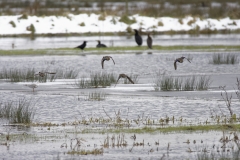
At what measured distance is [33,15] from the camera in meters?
48.5

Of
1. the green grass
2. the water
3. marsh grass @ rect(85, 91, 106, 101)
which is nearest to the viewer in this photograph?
marsh grass @ rect(85, 91, 106, 101)

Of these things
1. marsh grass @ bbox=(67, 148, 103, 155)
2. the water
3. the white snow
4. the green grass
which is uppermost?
the white snow

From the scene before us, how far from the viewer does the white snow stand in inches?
1821

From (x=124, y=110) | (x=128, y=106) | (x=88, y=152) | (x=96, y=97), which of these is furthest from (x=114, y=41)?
(x=88, y=152)

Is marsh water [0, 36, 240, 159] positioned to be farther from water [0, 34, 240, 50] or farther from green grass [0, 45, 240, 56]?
water [0, 34, 240, 50]

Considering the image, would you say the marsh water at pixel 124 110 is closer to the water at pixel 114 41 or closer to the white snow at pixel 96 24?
the water at pixel 114 41

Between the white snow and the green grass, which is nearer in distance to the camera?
the green grass

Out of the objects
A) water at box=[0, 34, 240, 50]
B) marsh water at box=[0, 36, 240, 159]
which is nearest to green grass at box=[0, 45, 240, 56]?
water at box=[0, 34, 240, 50]

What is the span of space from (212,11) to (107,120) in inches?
1549

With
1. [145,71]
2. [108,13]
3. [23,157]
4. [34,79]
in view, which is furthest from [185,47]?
[23,157]

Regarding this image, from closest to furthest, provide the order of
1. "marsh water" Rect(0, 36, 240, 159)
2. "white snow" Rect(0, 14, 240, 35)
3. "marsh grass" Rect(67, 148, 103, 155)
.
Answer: "marsh grass" Rect(67, 148, 103, 155), "marsh water" Rect(0, 36, 240, 159), "white snow" Rect(0, 14, 240, 35)

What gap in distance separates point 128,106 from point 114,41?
24.1 metres

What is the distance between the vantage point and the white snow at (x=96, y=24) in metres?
46.2

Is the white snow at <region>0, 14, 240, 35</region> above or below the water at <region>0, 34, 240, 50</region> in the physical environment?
above
